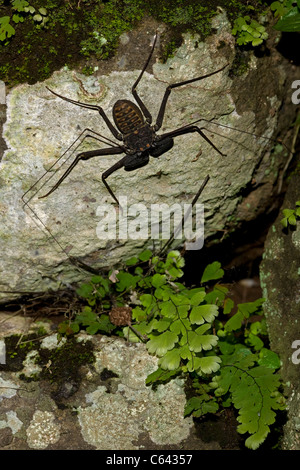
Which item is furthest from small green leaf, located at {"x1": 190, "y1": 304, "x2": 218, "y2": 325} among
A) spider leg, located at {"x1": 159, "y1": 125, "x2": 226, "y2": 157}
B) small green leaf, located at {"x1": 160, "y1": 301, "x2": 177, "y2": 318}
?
spider leg, located at {"x1": 159, "y1": 125, "x2": 226, "y2": 157}

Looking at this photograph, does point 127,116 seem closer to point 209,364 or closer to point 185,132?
point 185,132

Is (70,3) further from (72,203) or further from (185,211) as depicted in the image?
(185,211)

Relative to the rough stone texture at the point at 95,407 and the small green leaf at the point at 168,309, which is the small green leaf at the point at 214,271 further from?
the rough stone texture at the point at 95,407

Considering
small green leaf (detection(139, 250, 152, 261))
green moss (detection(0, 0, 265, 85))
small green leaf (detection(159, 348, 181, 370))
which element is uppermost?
green moss (detection(0, 0, 265, 85))

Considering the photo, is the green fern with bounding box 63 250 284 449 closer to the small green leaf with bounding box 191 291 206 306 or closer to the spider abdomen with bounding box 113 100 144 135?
the small green leaf with bounding box 191 291 206 306

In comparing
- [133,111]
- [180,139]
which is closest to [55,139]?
[133,111]

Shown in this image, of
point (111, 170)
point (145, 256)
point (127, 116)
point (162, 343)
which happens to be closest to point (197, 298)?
point (162, 343)
